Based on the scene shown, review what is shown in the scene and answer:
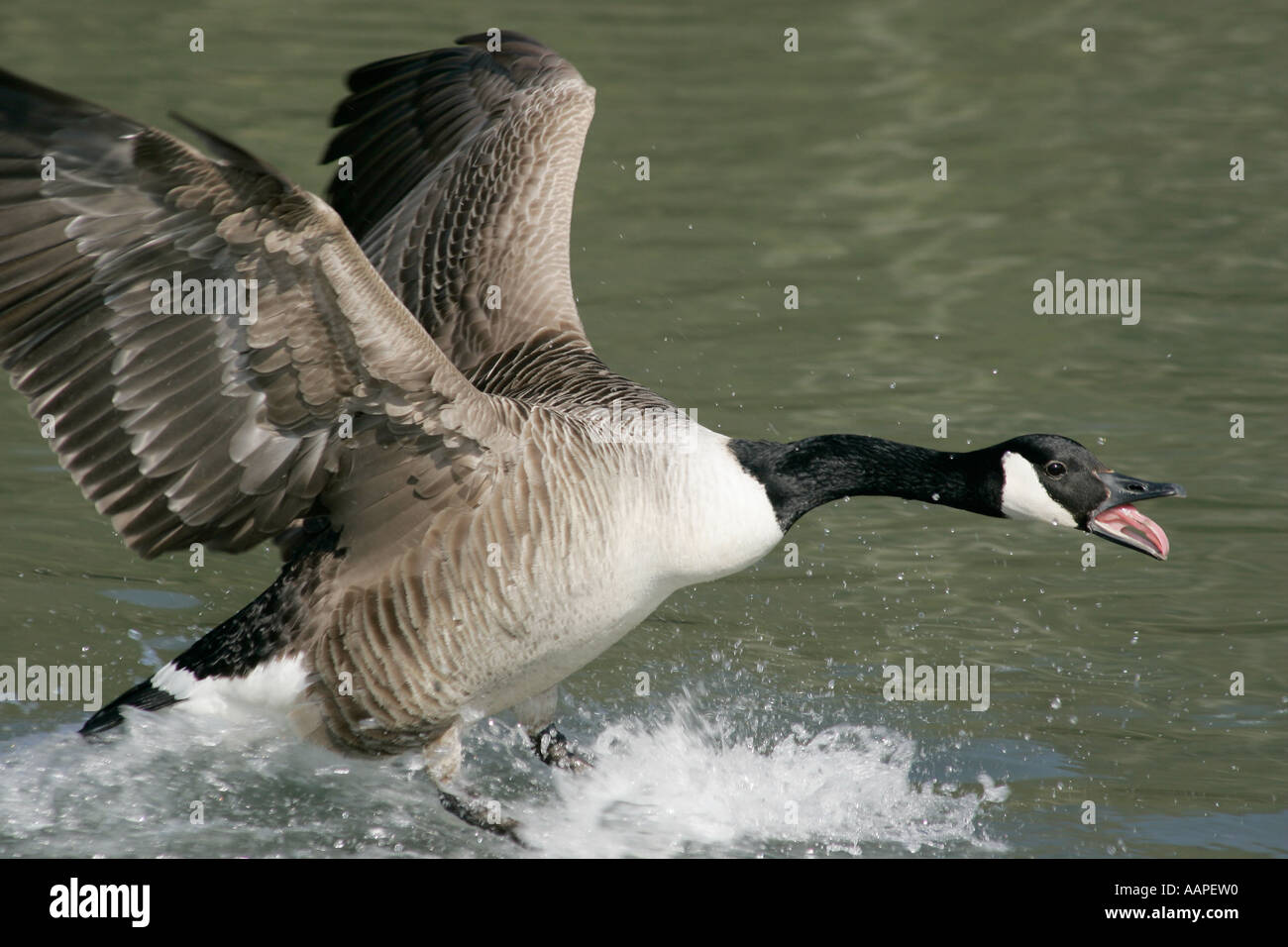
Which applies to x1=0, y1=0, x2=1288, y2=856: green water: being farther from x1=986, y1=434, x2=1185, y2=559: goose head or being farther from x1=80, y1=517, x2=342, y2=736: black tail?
x1=986, y1=434, x2=1185, y2=559: goose head

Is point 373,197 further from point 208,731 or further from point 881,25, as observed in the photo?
point 881,25

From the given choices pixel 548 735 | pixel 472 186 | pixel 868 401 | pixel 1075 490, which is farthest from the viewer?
pixel 868 401

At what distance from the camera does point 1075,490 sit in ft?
21.7

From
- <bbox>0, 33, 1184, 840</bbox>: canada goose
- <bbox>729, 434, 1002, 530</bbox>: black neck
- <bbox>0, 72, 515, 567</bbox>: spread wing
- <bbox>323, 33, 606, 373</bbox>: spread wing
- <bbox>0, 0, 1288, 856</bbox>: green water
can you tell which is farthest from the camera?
<bbox>323, 33, 606, 373</bbox>: spread wing

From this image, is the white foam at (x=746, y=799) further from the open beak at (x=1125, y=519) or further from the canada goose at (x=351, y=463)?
the open beak at (x=1125, y=519)

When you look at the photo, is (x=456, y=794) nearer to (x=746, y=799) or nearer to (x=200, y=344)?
(x=746, y=799)

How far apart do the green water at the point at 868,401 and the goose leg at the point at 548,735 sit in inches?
4.1

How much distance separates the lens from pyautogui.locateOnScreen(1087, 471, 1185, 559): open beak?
6.62 metres

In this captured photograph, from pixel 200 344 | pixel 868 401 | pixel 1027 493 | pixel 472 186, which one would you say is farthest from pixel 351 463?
pixel 868 401

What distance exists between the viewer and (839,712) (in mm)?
7703

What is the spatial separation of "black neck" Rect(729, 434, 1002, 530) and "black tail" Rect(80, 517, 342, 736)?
1.68m

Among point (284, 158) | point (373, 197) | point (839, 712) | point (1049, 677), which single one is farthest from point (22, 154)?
point (284, 158)

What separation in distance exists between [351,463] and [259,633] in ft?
2.64

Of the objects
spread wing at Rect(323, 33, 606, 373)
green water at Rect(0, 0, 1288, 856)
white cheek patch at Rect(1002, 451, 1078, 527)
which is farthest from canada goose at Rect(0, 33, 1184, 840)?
green water at Rect(0, 0, 1288, 856)
